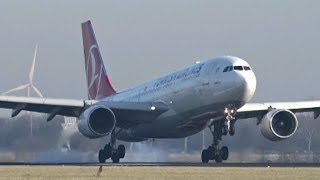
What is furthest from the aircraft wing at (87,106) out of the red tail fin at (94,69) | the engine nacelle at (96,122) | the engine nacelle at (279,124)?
the red tail fin at (94,69)

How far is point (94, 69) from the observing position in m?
84.8

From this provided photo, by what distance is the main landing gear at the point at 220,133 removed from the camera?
6412 centimetres

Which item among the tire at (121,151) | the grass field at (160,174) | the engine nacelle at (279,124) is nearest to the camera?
the grass field at (160,174)

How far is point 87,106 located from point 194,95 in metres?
8.95

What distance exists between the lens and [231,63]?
208 ft

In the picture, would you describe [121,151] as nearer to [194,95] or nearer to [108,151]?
[108,151]

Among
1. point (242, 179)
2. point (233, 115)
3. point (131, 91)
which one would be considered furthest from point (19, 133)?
point (242, 179)

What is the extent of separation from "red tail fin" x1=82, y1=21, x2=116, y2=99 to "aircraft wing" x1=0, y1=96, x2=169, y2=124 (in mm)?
9024

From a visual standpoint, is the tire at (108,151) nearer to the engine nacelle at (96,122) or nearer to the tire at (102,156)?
the tire at (102,156)

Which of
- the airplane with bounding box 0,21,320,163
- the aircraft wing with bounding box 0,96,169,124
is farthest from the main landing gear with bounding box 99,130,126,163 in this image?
the aircraft wing with bounding box 0,96,169,124

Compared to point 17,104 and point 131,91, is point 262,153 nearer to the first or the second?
point 131,91

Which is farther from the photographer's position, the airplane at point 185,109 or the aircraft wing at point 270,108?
the aircraft wing at point 270,108

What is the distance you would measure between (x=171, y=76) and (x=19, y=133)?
Answer: 60.8ft

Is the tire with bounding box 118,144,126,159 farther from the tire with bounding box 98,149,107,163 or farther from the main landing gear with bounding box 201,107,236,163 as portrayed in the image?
the main landing gear with bounding box 201,107,236,163
